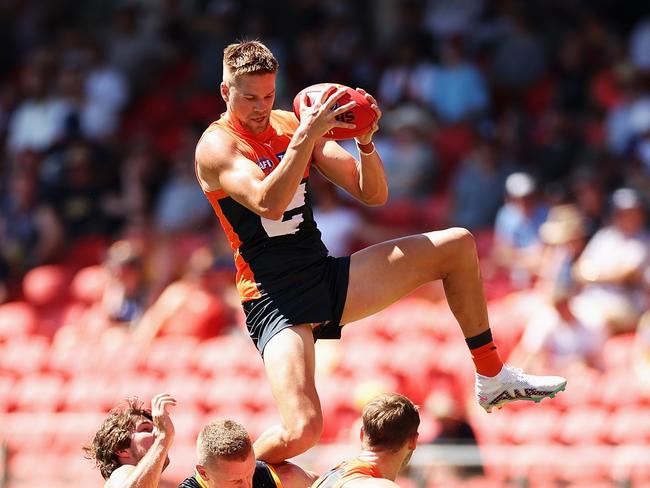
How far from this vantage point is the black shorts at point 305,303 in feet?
18.6

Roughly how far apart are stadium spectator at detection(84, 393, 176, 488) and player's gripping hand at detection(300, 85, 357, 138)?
1.21 meters

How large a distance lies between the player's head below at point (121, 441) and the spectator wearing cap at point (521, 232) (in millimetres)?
5529

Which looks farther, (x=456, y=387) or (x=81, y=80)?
(x=81, y=80)

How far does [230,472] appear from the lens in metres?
5.10

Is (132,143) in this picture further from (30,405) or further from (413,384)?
(413,384)

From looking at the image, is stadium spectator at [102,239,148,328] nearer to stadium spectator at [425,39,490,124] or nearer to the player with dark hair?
stadium spectator at [425,39,490,124]

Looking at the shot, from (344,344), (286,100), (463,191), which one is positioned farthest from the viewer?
(286,100)

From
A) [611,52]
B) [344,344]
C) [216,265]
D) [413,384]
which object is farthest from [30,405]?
[611,52]

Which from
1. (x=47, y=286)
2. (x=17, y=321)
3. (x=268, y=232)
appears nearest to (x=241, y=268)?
(x=268, y=232)

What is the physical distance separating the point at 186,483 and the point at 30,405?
635 centimetres

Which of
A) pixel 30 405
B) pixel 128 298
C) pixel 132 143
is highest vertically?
pixel 132 143

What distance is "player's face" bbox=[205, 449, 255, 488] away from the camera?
201 inches

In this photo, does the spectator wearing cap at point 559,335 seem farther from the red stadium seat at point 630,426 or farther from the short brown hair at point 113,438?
the short brown hair at point 113,438

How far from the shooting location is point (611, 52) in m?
12.1
